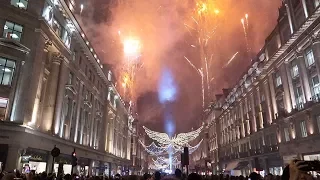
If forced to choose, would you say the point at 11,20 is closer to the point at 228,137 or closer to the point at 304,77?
the point at 304,77

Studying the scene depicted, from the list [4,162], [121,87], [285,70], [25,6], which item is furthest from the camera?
[121,87]

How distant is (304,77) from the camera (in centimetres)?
3114

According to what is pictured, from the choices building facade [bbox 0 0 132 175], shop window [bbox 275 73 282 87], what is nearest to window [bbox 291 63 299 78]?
shop window [bbox 275 73 282 87]

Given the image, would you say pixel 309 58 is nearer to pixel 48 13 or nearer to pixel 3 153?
pixel 48 13

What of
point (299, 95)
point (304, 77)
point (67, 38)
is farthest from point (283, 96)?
point (67, 38)

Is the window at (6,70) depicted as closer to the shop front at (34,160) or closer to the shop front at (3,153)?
the shop front at (3,153)

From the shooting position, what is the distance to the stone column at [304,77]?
3036cm

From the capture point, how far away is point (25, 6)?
24.2m

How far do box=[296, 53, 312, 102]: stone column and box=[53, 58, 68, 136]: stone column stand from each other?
2937 centimetres

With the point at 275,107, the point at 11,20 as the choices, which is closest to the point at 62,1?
the point at 11,20

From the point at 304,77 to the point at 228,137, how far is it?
39.4 metres

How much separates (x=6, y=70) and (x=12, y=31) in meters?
3.69

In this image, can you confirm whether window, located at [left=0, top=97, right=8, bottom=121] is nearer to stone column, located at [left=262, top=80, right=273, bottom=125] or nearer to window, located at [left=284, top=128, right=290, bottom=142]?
window, located at [left=284, top=128, right=290, bottom=142]

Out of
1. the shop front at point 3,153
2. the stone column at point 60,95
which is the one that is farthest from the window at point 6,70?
the stone column at point 60,95
